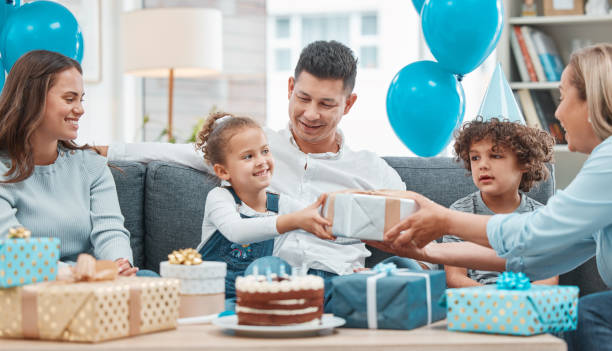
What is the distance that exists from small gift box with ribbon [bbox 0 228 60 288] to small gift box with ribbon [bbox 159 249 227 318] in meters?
0.20

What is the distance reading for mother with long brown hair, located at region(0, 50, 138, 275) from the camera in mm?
1711

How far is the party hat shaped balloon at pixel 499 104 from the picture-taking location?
6.59 feet

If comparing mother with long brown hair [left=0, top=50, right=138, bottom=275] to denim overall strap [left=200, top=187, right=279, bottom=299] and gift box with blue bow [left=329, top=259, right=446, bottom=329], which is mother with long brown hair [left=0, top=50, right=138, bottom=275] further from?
gift box with blue bow [left=329, top=259, right=446, bottom=329]

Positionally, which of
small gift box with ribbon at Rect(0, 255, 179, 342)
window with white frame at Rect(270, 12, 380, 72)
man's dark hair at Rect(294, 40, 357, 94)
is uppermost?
window with white frame at Rect(270, 12, 380, 72)

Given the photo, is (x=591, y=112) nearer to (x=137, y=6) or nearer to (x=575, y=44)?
(x=575, y=44)

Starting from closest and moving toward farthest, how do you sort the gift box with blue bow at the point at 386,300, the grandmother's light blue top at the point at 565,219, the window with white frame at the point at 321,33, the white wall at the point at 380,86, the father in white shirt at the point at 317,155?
1. the gift box with blue bow at the point at 386,300
2. the grandmother's light blue top at the point at 565,219
3. the father in white shirt at the point at 317,155
4. the white wall at the point at 380,86
5. the window with white frame at the point at 321,33

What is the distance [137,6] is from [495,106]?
336 centimetres

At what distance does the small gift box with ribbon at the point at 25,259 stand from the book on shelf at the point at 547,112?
307 centimetres

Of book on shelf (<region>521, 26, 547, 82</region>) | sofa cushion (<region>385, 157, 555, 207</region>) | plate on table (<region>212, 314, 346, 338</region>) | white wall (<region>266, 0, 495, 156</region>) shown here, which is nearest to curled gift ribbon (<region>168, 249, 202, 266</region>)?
plate on table (<region>212, 314, 346, 338</region>)

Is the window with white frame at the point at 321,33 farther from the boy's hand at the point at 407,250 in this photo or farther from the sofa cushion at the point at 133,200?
the boy's hand at the point at 407,250

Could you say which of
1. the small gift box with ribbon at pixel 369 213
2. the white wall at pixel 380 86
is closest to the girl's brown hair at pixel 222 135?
the small gift box with ribbon at pixel 369 213

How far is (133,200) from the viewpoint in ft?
6.79

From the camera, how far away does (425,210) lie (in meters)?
1.38

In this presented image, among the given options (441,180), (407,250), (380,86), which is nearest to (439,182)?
(441,180)
